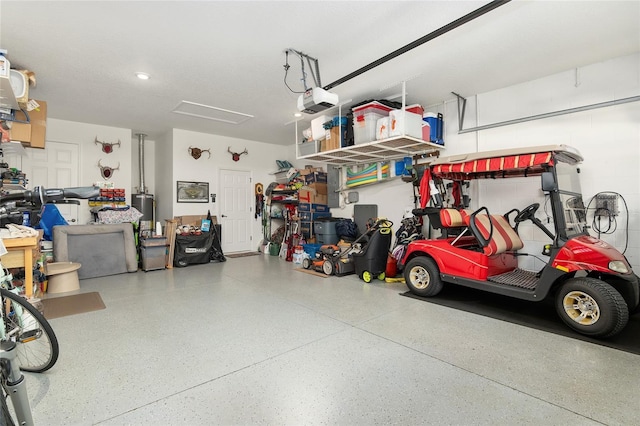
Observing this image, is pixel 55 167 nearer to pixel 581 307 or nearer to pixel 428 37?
pixel 428 37

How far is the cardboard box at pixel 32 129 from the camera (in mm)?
4018

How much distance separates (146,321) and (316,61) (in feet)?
11.0

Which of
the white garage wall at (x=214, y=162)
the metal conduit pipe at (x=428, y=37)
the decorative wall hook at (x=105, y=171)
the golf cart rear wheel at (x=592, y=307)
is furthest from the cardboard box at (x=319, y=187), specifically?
the golf cart rear wheel at (x=592, y=307)

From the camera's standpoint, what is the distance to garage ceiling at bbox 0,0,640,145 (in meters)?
2.74

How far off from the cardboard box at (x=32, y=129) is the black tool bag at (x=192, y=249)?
257 centimetres

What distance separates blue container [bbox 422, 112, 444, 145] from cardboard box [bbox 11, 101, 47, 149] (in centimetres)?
546

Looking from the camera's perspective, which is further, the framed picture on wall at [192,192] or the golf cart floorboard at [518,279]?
the framed picture on wall at [192,192]

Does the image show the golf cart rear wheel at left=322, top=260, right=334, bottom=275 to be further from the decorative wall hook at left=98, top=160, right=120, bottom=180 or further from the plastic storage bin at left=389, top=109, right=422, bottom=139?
the decorative wall hook at left=98, top=160, right=120, bottom=180

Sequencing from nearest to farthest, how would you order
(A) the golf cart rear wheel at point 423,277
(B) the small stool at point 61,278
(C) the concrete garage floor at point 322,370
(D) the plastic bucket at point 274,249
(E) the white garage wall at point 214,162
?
(C) the concrete garage floor at point 322,370
(A) the golf cart rear wheel at point 423,277
(B) the small stool at point 61,278
(E) the white garage wall at point 214,162
(D) the plastic bucket at point 274,249

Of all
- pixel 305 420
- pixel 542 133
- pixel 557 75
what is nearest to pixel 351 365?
pixel 305 420

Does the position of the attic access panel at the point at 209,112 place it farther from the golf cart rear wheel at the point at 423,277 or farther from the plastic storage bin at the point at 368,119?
the golf cart rear wheel at the point at 423,277

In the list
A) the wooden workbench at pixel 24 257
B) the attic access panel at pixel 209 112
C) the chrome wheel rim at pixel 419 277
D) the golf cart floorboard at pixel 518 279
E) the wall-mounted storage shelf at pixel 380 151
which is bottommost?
the chrome wheel rim at pixel 419 277

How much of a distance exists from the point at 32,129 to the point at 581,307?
663cm

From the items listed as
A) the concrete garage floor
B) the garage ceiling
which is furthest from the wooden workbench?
the garage ceiling
